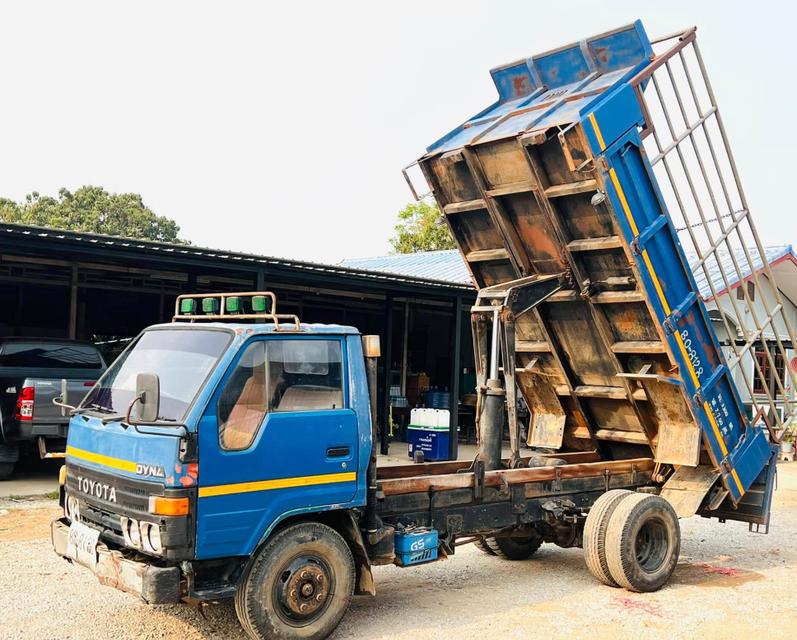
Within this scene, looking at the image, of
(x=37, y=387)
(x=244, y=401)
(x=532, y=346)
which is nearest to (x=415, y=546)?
(x=244, y=401)

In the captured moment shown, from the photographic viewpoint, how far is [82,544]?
538cm

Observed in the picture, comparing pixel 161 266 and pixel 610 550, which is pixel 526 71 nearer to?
pixel 610 550

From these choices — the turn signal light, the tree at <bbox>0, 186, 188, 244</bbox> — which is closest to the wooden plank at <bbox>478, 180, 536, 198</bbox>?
the turn signal light

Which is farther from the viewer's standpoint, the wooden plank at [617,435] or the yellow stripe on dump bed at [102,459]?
the wooden plank at [617,435]

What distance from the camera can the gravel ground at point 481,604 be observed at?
5766mm

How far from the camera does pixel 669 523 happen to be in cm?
720

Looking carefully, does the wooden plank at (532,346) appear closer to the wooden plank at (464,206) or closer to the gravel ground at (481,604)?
the wooden plank at (464,206)

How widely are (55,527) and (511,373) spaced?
12.3 feet

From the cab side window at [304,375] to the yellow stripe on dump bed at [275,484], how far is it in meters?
0.45

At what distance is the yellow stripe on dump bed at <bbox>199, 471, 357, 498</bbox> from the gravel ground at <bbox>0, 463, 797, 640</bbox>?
3.56 feet

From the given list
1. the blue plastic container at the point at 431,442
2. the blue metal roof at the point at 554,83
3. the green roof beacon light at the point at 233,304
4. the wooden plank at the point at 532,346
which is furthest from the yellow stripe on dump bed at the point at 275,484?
the blue plastic container at the point at 431,442

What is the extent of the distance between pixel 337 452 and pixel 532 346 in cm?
327

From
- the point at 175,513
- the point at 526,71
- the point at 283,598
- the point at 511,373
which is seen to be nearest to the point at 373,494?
the point at 283,598

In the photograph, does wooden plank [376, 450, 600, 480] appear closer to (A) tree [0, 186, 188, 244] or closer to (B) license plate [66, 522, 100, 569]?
(B) license plate [66, 522, 100, 569]
